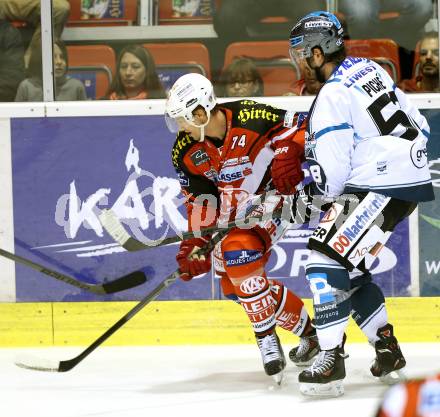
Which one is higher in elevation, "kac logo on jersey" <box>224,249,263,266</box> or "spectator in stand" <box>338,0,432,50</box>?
"spectator in stand" <box>338,0,432,50</box>

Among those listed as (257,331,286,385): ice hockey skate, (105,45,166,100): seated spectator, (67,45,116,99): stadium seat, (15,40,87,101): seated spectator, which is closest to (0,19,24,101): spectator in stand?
(15,40,87,101): seated spectator

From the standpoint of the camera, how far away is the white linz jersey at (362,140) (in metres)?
3.08

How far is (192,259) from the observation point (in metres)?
3.54

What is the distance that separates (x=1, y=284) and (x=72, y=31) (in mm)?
1156

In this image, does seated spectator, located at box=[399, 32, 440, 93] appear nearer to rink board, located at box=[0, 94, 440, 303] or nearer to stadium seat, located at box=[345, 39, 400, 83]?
stadium seat, located at box=[345, 39, 400, 83]

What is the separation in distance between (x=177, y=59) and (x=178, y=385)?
5.02 feet

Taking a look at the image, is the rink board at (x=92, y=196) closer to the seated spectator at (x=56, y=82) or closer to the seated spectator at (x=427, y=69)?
the seated spectator at (x=56, y=82)

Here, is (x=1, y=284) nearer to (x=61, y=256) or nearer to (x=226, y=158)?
(x=61, y=256)

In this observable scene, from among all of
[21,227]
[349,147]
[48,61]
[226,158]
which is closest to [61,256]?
[21,227]

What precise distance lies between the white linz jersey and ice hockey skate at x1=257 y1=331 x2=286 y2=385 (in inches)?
25.6

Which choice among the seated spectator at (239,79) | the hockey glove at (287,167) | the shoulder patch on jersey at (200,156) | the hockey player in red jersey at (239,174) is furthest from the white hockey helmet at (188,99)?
the seated spectator at (239,79)

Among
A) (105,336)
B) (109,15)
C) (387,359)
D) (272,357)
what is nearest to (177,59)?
(109,15)

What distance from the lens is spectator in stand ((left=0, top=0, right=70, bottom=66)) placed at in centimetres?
430

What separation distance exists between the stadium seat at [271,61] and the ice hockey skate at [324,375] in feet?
4.88
